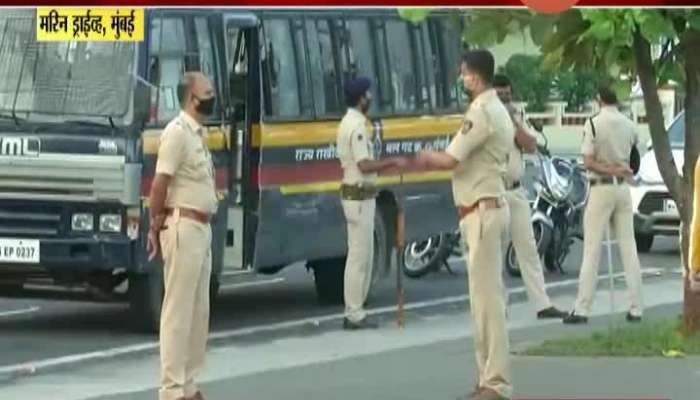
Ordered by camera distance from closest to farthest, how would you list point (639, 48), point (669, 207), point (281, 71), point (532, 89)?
point (639, 48) → point (281, 71) → point (669, 207) → point (532, 89)

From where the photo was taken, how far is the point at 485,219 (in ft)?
37.6

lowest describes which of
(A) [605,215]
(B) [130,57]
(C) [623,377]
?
(C) [623,377]

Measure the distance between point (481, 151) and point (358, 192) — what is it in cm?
483

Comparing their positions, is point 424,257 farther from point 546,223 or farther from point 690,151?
point 690,151

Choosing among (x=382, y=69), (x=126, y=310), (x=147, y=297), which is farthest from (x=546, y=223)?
(x=147, y=297)

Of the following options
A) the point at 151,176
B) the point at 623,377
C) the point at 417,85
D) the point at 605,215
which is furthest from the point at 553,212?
the point at 623,377

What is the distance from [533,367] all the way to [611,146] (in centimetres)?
345

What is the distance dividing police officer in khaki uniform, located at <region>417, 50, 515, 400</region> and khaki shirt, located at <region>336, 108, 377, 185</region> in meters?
4.42

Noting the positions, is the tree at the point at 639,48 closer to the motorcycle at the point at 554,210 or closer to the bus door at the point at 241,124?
the bus door at the point at 241,124

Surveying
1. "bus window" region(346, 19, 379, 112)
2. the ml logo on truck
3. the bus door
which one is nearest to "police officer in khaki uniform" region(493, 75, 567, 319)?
"bus window" region(346, 19, 379, 112)

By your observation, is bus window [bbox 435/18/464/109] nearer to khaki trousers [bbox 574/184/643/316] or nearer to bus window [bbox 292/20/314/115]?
bus window [bbox 292/20/314/115]

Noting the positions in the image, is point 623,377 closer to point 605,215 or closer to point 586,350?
point 586,350

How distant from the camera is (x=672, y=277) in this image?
21000 millimetres

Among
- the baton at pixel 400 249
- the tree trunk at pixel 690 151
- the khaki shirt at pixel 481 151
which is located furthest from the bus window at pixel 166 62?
the khaki shirt at pixel 481 151
